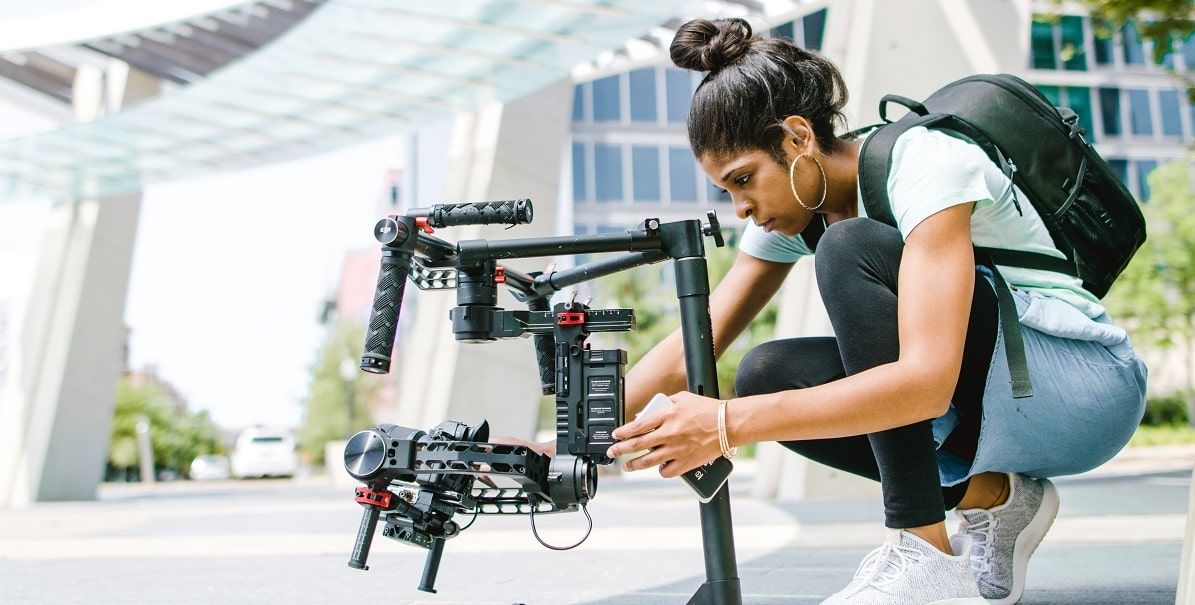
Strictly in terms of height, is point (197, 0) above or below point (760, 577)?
above

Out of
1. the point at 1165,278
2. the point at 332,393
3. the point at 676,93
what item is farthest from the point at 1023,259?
the point at 332,393

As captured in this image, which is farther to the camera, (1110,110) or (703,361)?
(1110,110)

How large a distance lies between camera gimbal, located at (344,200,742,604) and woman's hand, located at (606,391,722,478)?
48 millimetres

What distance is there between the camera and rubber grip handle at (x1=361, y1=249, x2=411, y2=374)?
4.89 ft

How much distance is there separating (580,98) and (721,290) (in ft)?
120

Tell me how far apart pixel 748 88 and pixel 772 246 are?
0.56m

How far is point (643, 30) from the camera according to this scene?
31.5 feet

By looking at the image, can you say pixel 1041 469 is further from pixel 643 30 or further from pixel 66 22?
pixel 66 22

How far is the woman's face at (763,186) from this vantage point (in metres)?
1.71

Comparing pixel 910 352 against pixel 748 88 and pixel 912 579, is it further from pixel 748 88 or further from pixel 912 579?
pixel 748 88

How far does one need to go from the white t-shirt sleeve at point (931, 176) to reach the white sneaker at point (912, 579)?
20.9 inches

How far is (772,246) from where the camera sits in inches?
84.8

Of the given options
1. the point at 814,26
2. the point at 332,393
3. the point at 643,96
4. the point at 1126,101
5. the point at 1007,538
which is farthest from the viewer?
the point at 332,393

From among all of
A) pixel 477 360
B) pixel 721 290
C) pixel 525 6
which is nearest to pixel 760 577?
pixel 721 290
